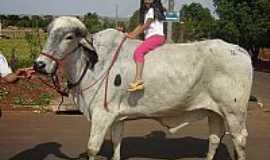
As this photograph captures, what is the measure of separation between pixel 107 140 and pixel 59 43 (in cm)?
326

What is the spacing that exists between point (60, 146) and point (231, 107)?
10.7 feet

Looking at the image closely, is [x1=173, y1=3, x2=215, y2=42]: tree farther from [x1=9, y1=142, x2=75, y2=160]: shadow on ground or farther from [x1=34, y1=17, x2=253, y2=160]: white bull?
[x1=34, y1=17, x2=253, y2=160]: white bull

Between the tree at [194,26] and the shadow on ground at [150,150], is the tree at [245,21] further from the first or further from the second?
the shadow on ground at [150,150]

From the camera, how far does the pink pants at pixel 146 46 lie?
6.88 metres

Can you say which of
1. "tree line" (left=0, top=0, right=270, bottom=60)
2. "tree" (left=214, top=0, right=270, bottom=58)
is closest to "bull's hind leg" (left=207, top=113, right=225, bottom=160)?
"tree line" (left=0, top=0, right=270, bottom=60)

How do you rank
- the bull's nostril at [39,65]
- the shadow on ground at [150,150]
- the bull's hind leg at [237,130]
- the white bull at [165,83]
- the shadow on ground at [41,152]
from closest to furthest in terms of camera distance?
1. the bull's nostril at [39,65]
2. the white bull at [165,83]
3. the bull's hind leg at [237,130]
4. the shadow on ground at [41,152]
5. the shadow on ground at [150,150]

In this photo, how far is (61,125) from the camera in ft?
36.6

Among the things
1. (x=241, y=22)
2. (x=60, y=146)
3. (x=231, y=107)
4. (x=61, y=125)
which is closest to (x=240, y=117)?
(x=231, y=107)

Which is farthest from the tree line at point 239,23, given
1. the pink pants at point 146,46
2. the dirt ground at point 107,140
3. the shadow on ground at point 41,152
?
the pink pants at point 146,46

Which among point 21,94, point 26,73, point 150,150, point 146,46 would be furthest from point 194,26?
point 26,73

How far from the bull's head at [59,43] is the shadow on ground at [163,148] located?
2.21 metres

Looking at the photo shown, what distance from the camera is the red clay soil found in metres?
13.3

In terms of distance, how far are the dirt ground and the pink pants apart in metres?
1.94

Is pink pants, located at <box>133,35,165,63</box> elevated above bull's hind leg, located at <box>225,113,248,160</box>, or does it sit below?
above
